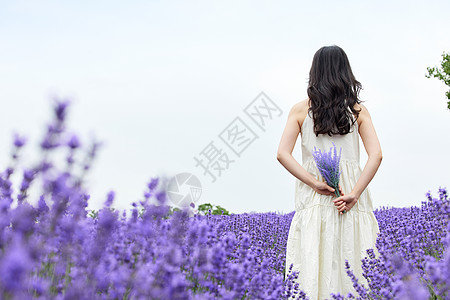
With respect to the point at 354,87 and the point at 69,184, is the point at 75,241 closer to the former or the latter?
the point at 69,184

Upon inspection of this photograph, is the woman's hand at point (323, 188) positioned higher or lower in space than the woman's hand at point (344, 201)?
higher

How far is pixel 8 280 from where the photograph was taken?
3.69ft

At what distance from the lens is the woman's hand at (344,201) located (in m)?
3.63

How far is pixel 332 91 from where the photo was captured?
3752 mm

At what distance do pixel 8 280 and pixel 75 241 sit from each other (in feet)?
3.19

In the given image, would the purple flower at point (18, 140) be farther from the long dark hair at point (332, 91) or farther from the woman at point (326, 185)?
the long dark hair at point (332, 91)

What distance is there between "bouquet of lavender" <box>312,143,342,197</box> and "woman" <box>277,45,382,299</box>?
0.18ft

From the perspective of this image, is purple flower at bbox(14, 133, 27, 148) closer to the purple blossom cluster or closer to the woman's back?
the purple blossom cluster

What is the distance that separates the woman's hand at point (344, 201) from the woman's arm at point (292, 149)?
9 centimetres

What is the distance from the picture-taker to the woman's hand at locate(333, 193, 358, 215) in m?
3.63

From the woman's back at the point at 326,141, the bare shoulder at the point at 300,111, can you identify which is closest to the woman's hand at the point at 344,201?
the woman's back at the point at 326,141

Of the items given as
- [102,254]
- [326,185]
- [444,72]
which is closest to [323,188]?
[326,185]

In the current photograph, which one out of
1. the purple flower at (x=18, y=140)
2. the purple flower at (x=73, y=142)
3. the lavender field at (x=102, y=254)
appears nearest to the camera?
the lavender field at (x=102, y=254)

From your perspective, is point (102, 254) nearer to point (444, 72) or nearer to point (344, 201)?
point (344, 201)
